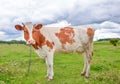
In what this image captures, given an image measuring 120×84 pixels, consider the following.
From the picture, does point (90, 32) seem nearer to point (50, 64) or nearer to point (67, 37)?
point (67, 37)

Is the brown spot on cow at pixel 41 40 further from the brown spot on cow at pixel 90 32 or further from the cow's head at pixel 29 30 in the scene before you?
the brown spot on cow at pixel 90 32

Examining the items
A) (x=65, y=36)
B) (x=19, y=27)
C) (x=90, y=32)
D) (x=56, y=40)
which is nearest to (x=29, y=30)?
(x=19, y=27)

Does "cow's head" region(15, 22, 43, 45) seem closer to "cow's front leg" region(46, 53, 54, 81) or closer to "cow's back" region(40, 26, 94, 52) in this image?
"cow's back" region(40, 26, 94, 52)

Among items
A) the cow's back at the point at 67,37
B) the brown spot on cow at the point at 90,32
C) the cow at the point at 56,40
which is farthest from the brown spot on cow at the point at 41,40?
the brown spot on cow at the point at 90,32

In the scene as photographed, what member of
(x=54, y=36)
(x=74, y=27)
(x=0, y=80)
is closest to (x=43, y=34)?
(x=54, y=36)

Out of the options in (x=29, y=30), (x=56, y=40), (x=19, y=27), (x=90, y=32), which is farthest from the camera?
(x=90, y=32)

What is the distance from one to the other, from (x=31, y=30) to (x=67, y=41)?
2.22 meters

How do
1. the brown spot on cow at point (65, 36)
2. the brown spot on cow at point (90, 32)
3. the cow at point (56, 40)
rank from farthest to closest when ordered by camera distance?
1. the brown spot on cow at point (90, 32)
2. the brown spot on cow at point (65, 36)
3. the cow at point (56, 40)

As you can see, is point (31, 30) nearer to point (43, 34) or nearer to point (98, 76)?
point (43, 34)

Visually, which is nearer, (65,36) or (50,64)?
(50,64)

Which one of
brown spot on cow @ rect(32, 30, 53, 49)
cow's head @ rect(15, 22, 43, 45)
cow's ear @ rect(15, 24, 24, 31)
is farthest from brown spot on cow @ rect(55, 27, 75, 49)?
cow's ear @ rect(15, 24, 24, 31)

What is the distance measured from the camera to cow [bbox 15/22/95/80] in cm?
1388

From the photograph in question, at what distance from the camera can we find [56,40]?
14641 mm

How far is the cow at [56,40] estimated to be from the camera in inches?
547
